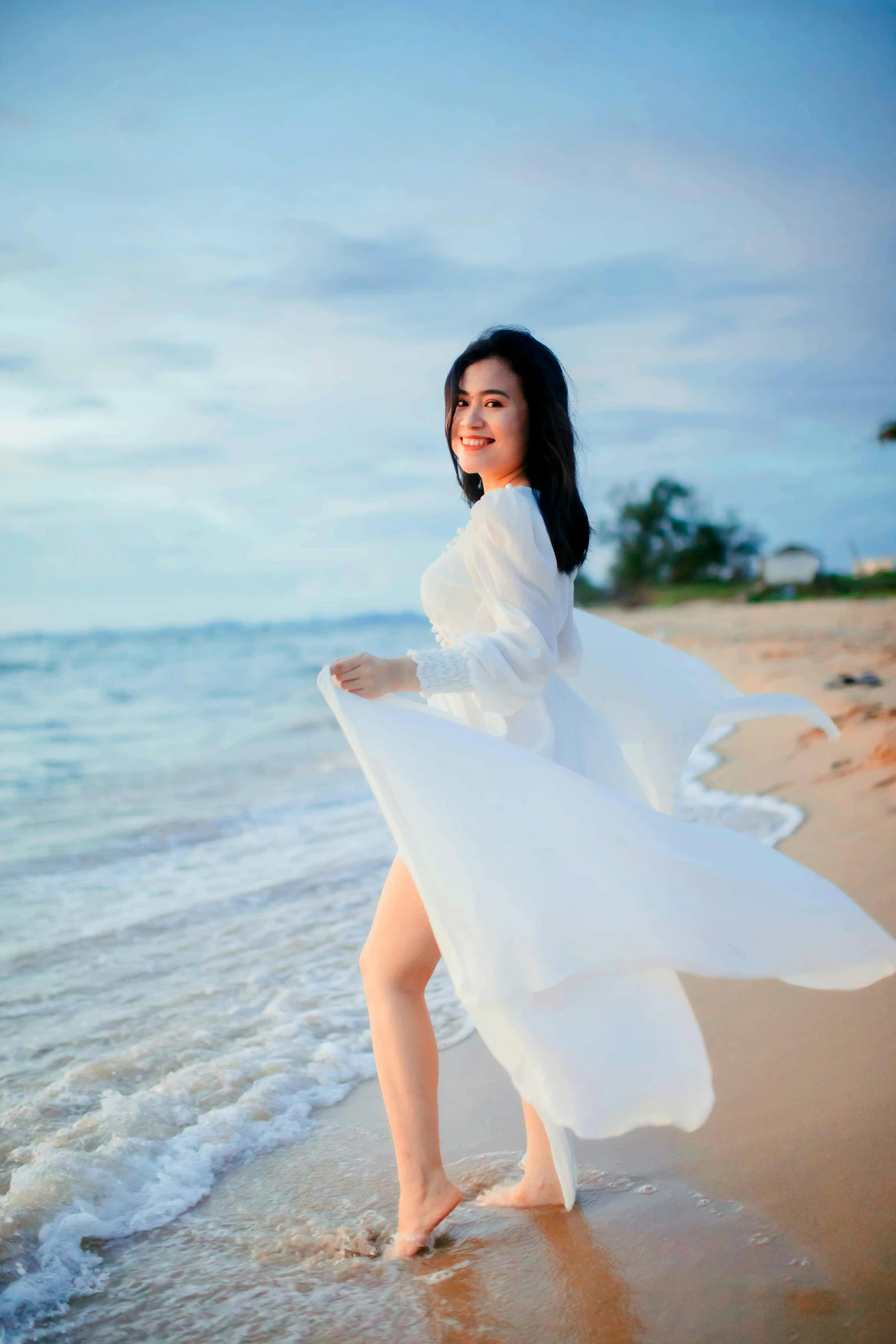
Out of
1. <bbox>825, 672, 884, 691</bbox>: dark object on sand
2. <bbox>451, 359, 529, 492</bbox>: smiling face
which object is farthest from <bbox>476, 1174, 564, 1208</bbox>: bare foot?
<bbox>825, 672, 884, 691</bbox>: dark object on sand

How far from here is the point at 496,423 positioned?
221 centimetres

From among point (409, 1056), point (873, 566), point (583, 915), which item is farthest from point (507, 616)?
point (873, 566)

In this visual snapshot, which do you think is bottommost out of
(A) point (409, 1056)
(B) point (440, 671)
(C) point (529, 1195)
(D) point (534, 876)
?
(C) point (529, 1195)

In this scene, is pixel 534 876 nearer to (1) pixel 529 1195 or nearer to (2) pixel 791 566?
(1) pixel 529 1195

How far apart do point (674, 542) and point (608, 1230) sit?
162 feet

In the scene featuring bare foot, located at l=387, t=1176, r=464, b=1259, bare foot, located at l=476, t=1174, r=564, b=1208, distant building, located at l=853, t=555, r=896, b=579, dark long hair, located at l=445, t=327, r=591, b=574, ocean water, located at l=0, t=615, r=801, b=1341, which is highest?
dark long hair, located at l=445, t=327, r=591, b=574

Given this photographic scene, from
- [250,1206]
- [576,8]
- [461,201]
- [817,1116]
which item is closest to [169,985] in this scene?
[250,1206]

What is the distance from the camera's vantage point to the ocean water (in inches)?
94.2

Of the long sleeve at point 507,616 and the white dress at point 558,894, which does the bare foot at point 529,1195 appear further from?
the long sleeve at point 507,616

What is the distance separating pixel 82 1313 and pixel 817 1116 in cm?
175

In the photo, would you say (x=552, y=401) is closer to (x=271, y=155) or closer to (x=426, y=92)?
(x=426, y=92)

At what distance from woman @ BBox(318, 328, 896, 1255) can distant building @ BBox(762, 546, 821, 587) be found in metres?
38.3

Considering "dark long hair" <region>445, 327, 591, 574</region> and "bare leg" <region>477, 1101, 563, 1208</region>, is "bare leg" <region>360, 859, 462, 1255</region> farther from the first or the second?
"dark long hair" <region>445, 327, 591, 574</region>

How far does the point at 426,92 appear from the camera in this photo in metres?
18.7
